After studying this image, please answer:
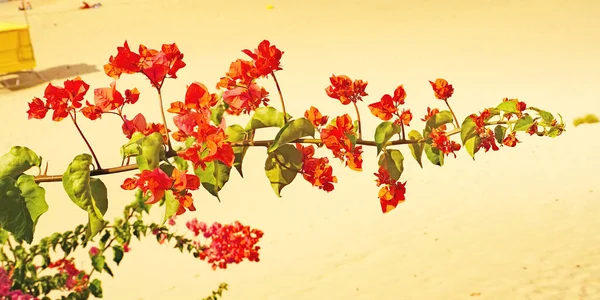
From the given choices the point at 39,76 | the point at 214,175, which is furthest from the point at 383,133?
the point at 39,76

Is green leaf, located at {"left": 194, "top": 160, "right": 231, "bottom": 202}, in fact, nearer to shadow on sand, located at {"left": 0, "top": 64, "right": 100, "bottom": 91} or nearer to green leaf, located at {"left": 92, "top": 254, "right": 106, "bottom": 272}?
green leaf, located at {"left": 92, "top": 254, "right": 106, "bottom": 272}

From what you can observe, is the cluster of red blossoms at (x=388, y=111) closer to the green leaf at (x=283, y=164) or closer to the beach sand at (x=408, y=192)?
the green leaf at (x=283, y=164)

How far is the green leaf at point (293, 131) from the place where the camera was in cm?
97

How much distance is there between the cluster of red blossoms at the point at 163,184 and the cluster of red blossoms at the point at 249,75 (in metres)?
0.16

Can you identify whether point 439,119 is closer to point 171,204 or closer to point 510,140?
point 510,140

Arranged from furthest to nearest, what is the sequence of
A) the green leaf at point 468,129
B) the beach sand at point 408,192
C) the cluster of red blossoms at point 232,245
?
1. the beach sand at point 408,192
2. the cluster of red blossoms at point 232,245
3. the green leaf at point 468,129

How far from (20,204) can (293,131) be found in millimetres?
408

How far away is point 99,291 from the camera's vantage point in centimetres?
307

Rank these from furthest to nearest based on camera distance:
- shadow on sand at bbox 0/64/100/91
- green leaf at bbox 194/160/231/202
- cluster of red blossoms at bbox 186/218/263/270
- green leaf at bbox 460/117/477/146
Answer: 1. shadow on sand at bbox 0/64/100/91
2. cluster of red blossoms at bbox 186/218/263/270
3. green leaf at bbox 460/117/477/146
4. green leaf at bbox 194/160/231/202

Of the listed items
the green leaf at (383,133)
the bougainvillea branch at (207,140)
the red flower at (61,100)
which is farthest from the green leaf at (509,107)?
the red flower at (61,100)

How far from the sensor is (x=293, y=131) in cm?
99

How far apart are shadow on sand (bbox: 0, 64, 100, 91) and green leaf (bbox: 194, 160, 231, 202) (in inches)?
531

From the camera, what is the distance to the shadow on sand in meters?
13.6

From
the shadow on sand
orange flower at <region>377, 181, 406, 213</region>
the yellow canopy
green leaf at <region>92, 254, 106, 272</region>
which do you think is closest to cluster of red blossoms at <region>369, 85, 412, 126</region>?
orange flower at <region>377, 181, 406, 213</region>
